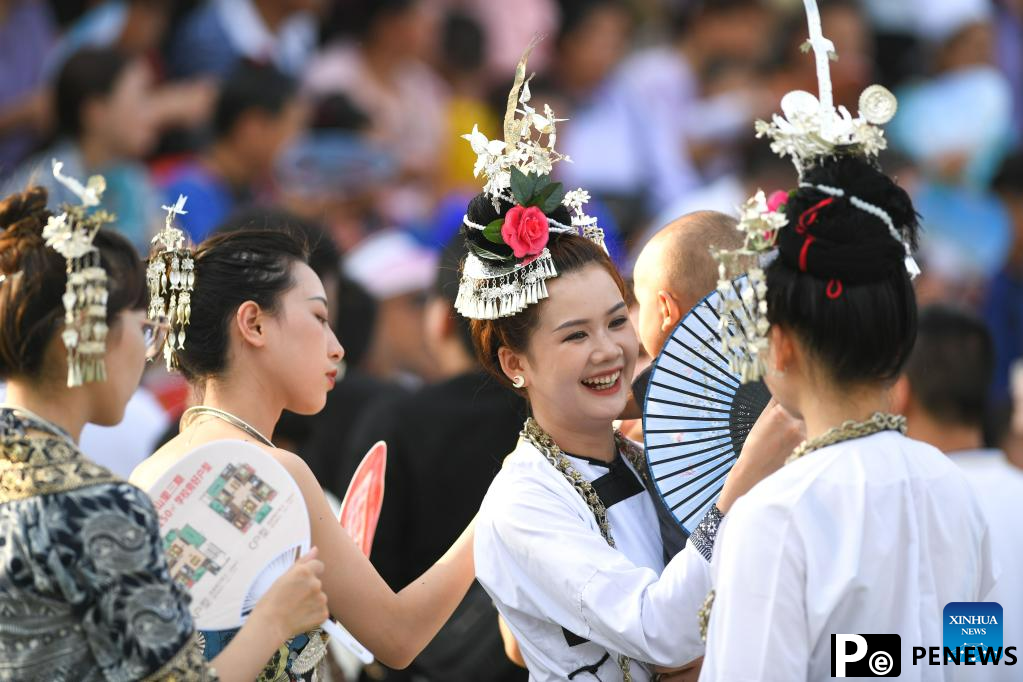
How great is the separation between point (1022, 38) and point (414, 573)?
7510 millimetres

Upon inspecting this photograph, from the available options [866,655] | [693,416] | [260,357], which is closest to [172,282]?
[260,357]

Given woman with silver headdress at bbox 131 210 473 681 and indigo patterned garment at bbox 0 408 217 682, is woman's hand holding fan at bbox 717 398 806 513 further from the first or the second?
indigo patterned garment at bbox 0 408 217 682

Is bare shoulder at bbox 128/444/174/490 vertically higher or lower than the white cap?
lower

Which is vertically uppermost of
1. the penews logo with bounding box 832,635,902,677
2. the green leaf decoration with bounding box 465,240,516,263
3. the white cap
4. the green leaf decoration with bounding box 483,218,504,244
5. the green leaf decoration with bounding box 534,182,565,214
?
the white cap

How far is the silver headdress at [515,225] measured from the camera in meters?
3.30

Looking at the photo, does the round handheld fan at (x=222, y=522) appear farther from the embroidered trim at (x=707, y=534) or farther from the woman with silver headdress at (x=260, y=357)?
the embroidered trim at (x=707, y=534)

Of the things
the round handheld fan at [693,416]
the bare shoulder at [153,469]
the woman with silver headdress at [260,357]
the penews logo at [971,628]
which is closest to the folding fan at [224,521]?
the bare shoulder at [153,469]

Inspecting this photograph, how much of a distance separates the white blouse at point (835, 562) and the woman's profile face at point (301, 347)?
1041mm

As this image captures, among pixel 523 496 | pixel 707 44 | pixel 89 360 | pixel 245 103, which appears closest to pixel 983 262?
pixel 707 44

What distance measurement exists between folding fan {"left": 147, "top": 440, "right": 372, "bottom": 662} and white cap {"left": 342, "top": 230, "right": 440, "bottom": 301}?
12.7 feet

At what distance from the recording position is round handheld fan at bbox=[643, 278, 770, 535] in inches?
130

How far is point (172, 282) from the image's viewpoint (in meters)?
3.24

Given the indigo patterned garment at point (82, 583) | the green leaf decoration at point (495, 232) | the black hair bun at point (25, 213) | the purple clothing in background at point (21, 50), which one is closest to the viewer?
the indigo patterned garment at point (82, 583)

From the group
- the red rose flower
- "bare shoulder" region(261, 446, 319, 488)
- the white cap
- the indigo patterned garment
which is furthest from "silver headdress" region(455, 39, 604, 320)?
the white cap
